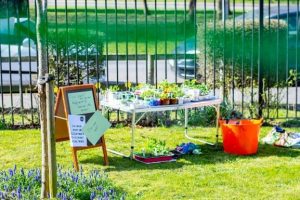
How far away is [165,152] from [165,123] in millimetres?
1892

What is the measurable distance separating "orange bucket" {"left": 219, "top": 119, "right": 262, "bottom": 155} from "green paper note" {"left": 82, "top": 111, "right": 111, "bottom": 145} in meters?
1.44

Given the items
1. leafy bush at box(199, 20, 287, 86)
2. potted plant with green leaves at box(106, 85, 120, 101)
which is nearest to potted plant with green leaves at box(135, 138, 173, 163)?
potted plant with green leaves at box(106, 85, 120, 101)

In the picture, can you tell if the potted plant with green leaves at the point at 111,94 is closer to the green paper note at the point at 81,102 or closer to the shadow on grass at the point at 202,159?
the green paper note at the point at 81,102

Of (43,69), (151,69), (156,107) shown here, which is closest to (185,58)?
(151,69)

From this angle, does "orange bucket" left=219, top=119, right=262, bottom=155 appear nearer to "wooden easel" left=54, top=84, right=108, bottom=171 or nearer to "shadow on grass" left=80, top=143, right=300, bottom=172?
"shadow on grass" left=80, top=143, right=300, bottom=172

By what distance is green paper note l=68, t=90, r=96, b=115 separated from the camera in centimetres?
732

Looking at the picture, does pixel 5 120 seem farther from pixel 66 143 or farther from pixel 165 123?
pixel 165 123

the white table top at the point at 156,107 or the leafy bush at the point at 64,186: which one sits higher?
the white table top at the point at 156,107

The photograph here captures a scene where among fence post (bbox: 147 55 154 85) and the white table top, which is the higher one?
fence post (bbox: 147 55 154 85)

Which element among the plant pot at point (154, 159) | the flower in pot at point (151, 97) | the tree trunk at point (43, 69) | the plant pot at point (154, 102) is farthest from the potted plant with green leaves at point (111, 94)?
the tree trunk at point (43, 69)

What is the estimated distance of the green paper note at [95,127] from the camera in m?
7.16

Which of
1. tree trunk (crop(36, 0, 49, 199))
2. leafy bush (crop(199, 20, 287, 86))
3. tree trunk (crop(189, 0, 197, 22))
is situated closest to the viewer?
tree trunk (crop(36, 0, 49, 199))

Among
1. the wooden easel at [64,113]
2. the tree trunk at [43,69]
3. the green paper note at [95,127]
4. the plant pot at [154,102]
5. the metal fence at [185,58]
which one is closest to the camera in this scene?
the tree trunk at [43,69]

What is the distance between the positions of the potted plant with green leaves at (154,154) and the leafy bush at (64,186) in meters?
1.24
